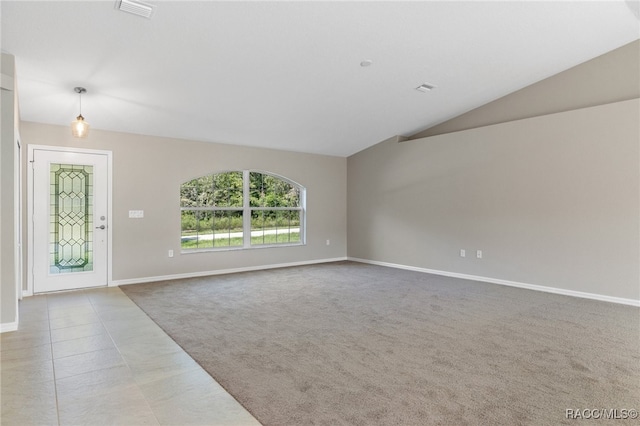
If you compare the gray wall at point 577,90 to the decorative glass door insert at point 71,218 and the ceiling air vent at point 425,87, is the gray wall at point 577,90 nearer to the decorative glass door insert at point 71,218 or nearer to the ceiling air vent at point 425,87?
the ceiling air vent at point 425,87

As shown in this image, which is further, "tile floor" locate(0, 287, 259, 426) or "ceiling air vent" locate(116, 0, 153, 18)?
"ceiling air vent" locate(116, 0, 153, 18)

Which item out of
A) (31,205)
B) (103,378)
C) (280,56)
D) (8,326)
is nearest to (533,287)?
(280,56)

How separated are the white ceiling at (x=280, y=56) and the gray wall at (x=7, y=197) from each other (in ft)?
1.25

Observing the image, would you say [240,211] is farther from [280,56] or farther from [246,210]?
[280,56]

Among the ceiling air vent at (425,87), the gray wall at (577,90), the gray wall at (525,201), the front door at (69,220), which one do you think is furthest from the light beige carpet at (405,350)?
the ceiling air vent at (425,87)

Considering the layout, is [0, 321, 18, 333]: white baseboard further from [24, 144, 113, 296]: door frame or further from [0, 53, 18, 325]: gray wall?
[24, 144, 113, 296]: door frame

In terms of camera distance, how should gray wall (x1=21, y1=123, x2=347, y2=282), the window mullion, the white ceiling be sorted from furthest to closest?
the window mullion → gray wall (x1=21, y1=123, x2=347, y2=282) → the white ceiling

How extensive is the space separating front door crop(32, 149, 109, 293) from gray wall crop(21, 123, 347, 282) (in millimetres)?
161

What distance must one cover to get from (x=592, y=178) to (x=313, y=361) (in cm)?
457

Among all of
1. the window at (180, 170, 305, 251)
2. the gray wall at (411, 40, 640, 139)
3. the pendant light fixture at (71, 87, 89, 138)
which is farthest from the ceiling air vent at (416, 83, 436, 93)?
the pendant light fixture at (71, 87, 89, 138)

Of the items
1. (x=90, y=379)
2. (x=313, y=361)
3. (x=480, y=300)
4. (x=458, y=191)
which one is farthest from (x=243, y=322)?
(x=458, y=191)

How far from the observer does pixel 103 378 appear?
246 centimetres

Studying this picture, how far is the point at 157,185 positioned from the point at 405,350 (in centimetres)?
475

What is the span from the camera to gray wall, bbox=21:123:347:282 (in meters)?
5.53
